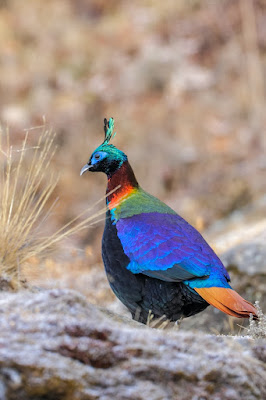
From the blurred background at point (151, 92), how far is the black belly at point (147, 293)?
4.02 meters

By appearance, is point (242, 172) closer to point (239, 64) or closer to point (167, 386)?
point (239, 64)

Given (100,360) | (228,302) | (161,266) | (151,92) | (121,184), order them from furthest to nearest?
(151,92), (121,184), (161,266), (228,302), (100,360)

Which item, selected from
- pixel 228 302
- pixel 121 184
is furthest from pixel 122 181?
pixel 228 302

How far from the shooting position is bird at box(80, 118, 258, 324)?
3.02m

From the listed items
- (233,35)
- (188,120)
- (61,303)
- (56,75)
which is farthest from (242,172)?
(61,303)

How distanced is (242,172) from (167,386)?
24.3 feet

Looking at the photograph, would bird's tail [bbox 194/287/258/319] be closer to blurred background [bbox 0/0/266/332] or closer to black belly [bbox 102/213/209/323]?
black belly [bbox 102/213/209/323]

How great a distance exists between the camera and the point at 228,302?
290 centimetres

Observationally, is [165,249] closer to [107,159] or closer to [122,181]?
[122,181]

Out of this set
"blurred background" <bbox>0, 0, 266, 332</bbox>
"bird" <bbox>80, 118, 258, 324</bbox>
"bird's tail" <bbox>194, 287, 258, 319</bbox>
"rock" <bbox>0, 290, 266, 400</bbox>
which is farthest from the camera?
"blurred background" <bbox>0, 0, 266, 332</bbox>

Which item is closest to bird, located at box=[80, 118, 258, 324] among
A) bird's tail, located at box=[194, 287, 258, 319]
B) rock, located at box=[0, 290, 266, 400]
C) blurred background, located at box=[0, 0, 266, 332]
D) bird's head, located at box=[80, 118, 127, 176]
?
bird's tail, located at box=[194, 287, 258, 319]

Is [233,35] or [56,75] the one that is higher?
[233,35]

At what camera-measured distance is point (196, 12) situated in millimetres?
13031

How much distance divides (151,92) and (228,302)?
8.97 metres
